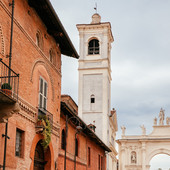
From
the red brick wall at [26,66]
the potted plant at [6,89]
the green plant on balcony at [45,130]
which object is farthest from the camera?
the green plant on balcony at [45,130]

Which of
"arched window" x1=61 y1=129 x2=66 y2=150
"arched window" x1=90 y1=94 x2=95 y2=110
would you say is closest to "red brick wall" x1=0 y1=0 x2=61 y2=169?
"arched window" x1=61 y1=129 x2=66 y2=150

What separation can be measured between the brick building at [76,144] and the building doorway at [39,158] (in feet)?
12.2

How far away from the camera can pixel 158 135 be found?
6606 cm

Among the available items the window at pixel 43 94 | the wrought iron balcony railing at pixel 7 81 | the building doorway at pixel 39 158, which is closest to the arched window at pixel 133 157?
the building doorway at pixel 39 158

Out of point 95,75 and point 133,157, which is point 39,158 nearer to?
point 95,75

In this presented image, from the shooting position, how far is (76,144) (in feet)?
81.4

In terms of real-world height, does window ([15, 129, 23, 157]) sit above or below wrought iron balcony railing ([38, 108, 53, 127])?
below

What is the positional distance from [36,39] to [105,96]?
36550 mm

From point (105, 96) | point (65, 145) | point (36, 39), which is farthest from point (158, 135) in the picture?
point (36, 39)

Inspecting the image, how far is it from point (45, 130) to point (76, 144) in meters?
10.8

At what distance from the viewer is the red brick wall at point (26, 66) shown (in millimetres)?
11532

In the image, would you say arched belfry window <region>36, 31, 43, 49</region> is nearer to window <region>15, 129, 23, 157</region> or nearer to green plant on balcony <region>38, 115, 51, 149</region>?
green plant on balcony <region>38, 115, 51, 149</region>

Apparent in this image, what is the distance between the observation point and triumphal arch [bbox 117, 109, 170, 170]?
65.0 m

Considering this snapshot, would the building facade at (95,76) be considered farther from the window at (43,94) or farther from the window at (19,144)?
the window at (19,144)
